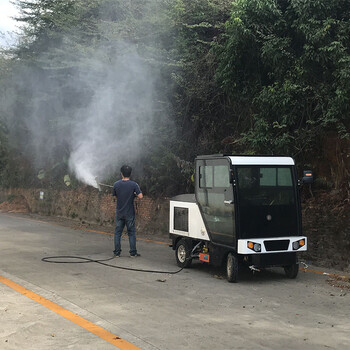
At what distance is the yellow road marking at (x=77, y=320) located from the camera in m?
5.27

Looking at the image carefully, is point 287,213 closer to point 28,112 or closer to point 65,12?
point 65,12

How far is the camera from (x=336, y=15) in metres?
10.6

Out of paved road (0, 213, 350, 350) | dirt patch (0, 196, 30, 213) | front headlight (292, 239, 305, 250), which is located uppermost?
dirt patch (0, 196, 30, 213)

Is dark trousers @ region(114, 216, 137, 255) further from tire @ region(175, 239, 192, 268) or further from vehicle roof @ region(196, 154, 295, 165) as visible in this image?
vehicle roof @ region(196, 154, 295, 165)

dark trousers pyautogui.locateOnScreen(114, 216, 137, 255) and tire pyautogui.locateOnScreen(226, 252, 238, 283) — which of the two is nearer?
tire pyautogui.locateOnScreen(226, 252, 238, 283)

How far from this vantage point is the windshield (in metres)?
8.35

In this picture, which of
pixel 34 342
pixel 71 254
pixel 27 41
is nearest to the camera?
pixel 34 342

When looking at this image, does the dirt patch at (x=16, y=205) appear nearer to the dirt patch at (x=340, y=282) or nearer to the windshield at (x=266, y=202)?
the windshield at (x=266, y=202)

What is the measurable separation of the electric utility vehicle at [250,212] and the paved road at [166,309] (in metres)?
0.44

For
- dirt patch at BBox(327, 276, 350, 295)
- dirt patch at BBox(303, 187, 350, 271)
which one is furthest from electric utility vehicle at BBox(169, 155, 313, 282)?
dirt patch at BBox(303, 187, 350, 271)

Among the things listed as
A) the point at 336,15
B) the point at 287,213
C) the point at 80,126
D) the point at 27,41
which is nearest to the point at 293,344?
the point at 287,213

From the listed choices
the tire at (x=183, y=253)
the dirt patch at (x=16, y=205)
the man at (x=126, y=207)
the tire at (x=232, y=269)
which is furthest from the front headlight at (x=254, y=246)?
the dirt patch at (x=16, y=205)

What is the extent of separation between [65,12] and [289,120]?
12047 millimetres

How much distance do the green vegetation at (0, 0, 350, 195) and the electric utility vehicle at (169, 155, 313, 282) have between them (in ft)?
8.36
